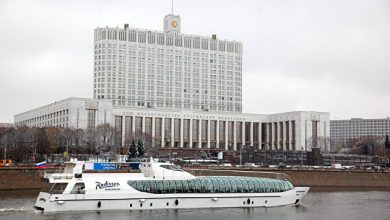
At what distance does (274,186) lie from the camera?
2724 inches

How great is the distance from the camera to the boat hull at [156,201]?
5938cm

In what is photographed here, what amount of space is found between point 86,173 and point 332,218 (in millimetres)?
26443

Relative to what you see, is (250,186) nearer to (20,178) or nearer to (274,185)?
(274,185)

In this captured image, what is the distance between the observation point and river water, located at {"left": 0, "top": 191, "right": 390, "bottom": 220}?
57812 mm

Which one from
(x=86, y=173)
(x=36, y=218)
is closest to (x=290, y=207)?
(x=86, y=173)

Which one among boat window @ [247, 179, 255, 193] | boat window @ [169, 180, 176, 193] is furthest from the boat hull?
boat window @ [169, 180, 176, 193]

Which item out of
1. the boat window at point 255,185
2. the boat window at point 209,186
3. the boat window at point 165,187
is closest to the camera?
the boat window at point 165,187

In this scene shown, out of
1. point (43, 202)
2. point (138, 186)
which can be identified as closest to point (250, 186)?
point (138, 186)

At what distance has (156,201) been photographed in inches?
2473

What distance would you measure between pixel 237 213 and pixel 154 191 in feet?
29.8

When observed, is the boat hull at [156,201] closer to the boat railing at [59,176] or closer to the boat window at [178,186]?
the boat window at [178,186]

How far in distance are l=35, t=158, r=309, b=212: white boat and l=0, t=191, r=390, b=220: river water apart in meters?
1.10

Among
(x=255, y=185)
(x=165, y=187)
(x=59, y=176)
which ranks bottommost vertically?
(x=255, y=185)

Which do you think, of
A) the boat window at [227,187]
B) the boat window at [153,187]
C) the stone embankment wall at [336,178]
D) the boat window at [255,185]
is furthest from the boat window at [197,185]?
the stone embankment wall at [336,178]
